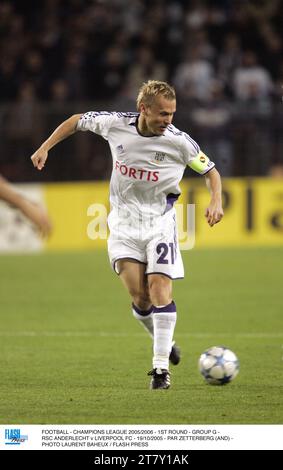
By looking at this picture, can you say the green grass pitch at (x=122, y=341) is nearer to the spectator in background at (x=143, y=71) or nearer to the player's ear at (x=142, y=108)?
the player's ear at (x=142, y=108)

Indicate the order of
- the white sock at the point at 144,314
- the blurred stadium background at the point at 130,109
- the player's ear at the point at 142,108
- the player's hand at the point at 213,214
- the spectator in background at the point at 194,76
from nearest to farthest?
the player's hand at the point at 213,214
the player's ear at the point at 142,108
the white sock at the point at 144,314
the blurred stadium background at the point at 130,109
the spectator in background at the point at 194,76

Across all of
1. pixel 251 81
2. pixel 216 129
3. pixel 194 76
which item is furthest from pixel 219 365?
pixel 194 76

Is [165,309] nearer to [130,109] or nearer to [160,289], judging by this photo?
[160,289]

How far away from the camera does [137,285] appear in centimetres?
800

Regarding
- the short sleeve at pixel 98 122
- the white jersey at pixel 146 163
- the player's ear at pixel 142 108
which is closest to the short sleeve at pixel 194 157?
the white jersey at pixel 146 163

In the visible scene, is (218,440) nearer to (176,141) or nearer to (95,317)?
(176,141)

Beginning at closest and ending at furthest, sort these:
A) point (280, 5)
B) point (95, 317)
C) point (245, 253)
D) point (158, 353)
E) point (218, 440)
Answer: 1. point (218, 440)
2. point (158, 353)
3. point (95, 317)
4. point (245, 253)
5. point (280, 5)

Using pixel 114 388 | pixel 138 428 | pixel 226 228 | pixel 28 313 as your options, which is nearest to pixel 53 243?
pixel 226 228

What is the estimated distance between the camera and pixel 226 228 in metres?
18.4

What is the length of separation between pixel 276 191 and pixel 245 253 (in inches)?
56.8

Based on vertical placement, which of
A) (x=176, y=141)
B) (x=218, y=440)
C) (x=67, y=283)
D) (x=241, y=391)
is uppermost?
(x=67, y=283)

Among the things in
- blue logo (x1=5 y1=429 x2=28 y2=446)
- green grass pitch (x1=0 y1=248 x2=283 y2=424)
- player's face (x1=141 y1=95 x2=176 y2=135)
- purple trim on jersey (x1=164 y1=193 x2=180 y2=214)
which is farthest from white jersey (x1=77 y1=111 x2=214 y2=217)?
blue logo (x1=5 y1=429 x2=28 y2=446)

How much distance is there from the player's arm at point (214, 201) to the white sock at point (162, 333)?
714mm

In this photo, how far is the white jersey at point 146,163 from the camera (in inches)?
308
